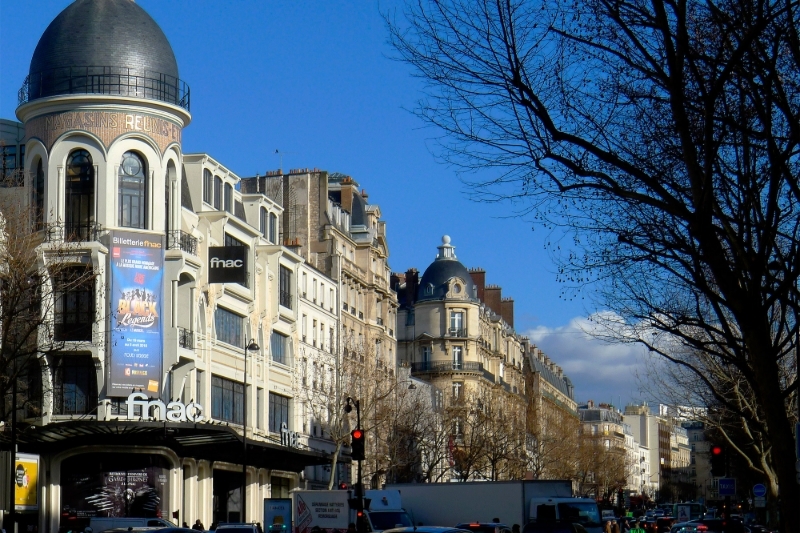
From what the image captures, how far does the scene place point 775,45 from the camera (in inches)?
653

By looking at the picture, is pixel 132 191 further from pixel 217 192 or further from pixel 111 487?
pixel 111 487

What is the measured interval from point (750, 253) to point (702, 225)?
4360 mm

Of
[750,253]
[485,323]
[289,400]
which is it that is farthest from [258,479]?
[485,323]

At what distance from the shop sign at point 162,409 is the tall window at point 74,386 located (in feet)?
5.27

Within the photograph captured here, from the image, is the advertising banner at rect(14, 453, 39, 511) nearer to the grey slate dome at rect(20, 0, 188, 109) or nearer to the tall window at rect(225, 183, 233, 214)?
the grey slate dome at rect(20, 0, 188, 109)

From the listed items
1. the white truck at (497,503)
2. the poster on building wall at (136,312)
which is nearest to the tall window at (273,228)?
the poster on building wall at (136,312)

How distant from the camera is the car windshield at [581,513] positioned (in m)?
45.2

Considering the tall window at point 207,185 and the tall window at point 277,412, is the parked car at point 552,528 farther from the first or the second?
the tall window at point 277,412

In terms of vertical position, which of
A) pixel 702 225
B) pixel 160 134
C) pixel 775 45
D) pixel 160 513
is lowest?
pixel 160 513

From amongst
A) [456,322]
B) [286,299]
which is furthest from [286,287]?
[456,322]

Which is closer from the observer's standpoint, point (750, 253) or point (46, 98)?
point (750, 253)

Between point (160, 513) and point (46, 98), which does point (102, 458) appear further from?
point (46, 98)

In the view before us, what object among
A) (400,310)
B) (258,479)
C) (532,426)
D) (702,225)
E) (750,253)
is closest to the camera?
(702,225)

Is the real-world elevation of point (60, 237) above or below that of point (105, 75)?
below
